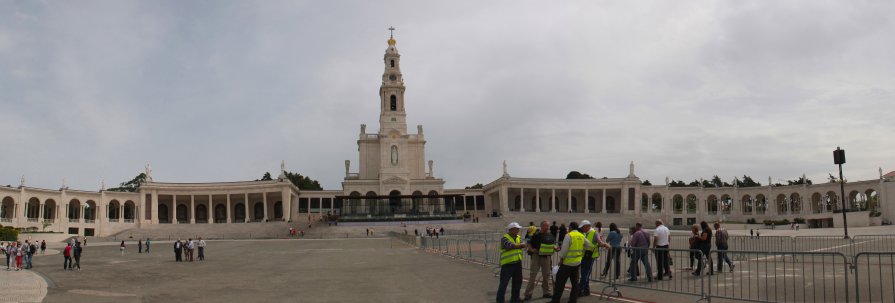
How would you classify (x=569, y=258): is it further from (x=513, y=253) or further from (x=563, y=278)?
(x=513, y=253)

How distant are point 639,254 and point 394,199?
6764 cm

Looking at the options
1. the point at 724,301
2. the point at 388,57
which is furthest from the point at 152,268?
the point at 388,57

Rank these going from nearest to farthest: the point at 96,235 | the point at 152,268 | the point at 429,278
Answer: the point at 429,278 < the point at 152,268 < the point at 96,235

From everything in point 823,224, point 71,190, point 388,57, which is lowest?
point 823,224

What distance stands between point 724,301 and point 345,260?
57.6 feet

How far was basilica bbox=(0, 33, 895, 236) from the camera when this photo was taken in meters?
78.3

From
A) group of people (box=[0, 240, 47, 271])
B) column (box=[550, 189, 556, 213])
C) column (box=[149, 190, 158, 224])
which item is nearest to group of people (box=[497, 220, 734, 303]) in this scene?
group of people (box=[0, 240, 47, 271])

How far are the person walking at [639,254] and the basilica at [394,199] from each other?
60.1 m

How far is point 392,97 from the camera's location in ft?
338

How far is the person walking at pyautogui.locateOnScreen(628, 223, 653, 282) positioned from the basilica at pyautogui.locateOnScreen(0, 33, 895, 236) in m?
60.1

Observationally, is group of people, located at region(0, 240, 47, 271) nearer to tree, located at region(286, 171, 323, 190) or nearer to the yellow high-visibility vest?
the yellow high-visibility vest

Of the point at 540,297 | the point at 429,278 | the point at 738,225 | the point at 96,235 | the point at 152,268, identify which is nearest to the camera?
the point at 540,297

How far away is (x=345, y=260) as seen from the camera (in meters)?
27.5

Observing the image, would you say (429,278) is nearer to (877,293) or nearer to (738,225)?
(877,293)
